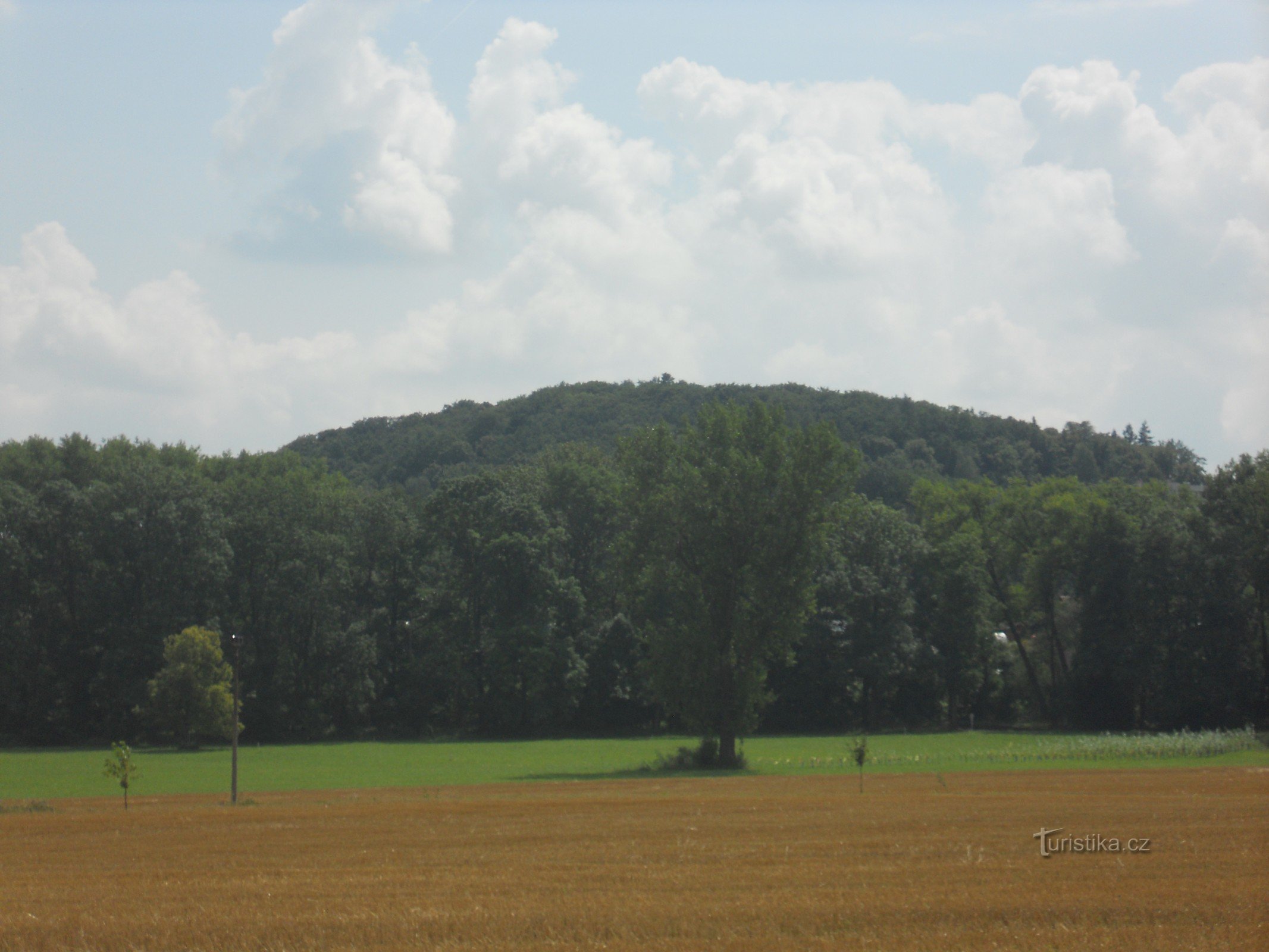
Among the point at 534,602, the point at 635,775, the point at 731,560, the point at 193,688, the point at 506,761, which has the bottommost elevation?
the point at 506,761

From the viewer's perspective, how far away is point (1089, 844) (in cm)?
1883

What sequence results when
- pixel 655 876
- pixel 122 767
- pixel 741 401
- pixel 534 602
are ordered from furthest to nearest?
pixel 741 401 → pixel 534 602 → pixel 122 767 → pixel 655 876

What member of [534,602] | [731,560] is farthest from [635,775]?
[534,602]

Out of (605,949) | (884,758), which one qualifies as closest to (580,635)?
(884,758)

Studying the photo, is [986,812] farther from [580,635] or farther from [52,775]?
[580,635]

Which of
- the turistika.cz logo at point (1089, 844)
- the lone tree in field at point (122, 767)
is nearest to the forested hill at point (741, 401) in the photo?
the lone tree in field at point (122, 767)

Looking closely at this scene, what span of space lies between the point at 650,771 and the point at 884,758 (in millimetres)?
12590

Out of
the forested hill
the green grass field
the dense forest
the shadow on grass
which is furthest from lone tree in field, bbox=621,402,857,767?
the forested hill

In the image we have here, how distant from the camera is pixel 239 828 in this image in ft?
83.4

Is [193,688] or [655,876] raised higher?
[655,876]

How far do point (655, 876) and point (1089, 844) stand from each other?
8085mm

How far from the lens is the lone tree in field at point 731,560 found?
151ft

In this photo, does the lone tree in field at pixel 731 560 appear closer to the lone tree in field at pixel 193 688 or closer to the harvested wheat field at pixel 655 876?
the harvested wheat field at pixel 655 876

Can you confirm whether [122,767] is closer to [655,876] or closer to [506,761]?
[655,876]
